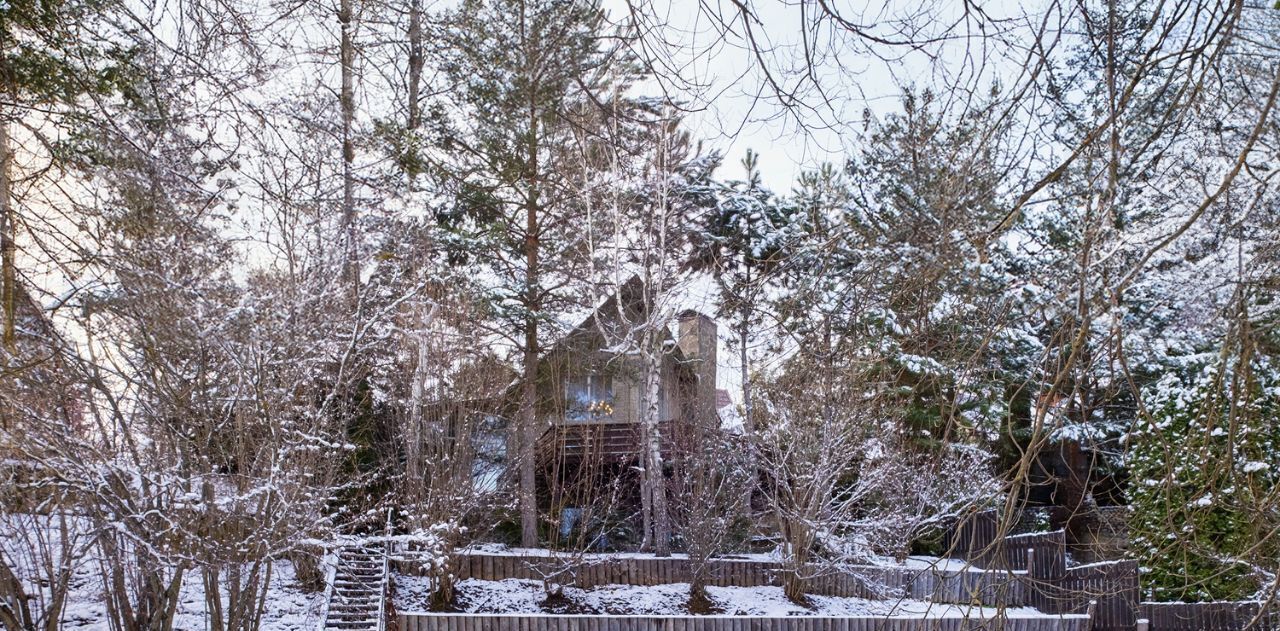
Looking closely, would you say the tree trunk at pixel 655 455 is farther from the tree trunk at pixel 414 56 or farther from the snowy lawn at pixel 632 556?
the tree trunk at pixel 414 56

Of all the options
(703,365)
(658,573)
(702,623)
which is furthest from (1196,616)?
(703,365)

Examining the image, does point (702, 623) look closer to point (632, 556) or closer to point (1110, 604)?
point (632, 556)

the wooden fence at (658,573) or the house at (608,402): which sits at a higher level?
the house at (608,402)

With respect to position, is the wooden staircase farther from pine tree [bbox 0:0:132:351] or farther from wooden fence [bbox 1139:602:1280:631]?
wooden fence [bbox 1139:602:1280:631]

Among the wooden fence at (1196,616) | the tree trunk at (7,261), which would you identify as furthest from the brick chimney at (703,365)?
the tree trunk at (7,261)

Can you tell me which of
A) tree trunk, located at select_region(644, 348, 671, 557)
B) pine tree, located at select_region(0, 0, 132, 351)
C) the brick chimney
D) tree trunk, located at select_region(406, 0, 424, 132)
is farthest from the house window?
tree trunk, located at select_region(406, 0, 424, 132)

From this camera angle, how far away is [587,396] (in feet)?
54.1

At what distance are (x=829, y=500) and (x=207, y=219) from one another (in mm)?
7973

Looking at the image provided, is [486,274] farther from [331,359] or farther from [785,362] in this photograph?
[785,362]

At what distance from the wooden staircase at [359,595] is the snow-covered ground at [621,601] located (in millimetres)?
1183

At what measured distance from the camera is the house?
40.4 feet

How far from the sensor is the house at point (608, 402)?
12312 mm

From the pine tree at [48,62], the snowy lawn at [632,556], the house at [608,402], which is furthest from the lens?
the house at [608,402]

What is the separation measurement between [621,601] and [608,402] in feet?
16.9
